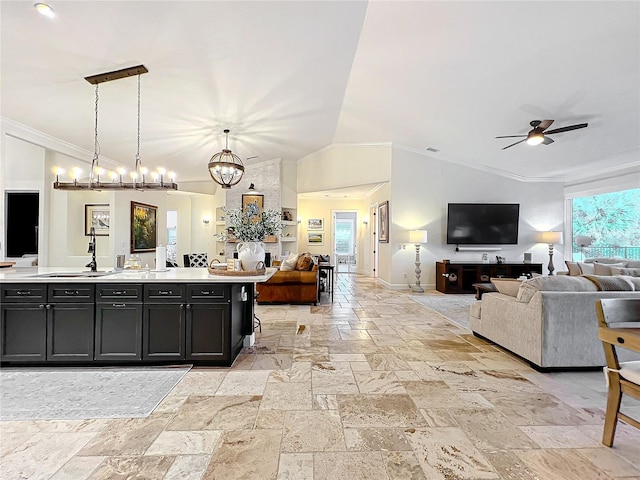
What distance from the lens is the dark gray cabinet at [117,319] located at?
310cm

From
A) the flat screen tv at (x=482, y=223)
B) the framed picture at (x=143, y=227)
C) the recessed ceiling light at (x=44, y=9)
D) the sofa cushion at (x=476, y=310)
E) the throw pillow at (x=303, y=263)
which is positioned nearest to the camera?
the recessed ceiling light at (x=44, y=9)

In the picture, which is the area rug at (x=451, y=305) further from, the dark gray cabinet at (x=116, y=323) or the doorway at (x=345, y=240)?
the doorway at (x=345, y=240)

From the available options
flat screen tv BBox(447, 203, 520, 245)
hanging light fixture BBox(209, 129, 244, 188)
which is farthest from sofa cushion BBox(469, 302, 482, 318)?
flat screen tv BBox(447, 203, 520, 245)

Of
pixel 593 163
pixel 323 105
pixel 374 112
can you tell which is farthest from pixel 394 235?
pixel 593 163

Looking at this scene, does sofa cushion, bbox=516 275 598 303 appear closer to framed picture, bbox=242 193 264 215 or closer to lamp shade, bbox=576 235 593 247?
lamp shade, bbox=576 235 593 247

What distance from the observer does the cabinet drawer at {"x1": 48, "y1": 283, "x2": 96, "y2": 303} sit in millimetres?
3078

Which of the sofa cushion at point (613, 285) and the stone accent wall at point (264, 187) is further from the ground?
the stone accent wall at point (264, 187)

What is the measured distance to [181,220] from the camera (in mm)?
11953

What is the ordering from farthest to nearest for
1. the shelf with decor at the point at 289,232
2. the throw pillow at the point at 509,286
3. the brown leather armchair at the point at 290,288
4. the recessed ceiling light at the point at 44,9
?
the shelf with decor at the point at 289,232
the brown leather armchair at the point at 290,288
the throw pillow at the point at 509,286
the recessed ceiling light at the point at 44,9

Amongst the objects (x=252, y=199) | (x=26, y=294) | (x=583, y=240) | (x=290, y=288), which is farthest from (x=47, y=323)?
(x=583, y=240)

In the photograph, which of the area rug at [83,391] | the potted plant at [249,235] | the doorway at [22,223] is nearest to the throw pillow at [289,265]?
the potted plant at [249,235]

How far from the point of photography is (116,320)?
311cm

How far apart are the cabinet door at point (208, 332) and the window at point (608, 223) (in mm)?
8553

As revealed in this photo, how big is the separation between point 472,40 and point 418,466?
Answer: 4.40m
